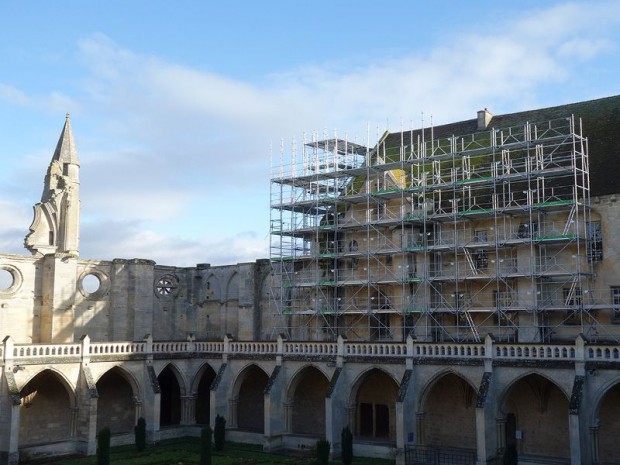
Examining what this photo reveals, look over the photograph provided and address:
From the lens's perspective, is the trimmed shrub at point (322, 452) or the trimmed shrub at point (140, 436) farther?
the trimmed shrub at point (140, 436)

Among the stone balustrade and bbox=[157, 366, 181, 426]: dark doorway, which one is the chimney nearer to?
the stone balustrade

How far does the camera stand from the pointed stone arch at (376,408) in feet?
127

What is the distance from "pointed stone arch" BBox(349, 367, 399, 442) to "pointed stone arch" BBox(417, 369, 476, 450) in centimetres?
214

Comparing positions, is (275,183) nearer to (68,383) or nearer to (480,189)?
(480,189)

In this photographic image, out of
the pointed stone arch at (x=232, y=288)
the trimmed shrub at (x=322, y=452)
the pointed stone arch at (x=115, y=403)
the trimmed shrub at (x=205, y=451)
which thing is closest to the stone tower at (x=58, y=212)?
the pointed stone arch at (x=115, y=403)

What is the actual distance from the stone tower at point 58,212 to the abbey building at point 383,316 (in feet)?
0.41

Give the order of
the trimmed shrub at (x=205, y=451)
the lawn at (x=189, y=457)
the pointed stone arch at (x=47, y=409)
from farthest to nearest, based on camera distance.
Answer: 1. the pointed stone arch at (x=47, y=409)
2. the lawn at (x=189, y=457)
3. the trimmed shrub at (x=205, y=451)

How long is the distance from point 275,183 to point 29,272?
15.9 m

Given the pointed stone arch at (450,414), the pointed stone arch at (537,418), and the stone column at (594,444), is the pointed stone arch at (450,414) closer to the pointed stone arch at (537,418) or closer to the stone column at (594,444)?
the pointed stone arch at (537,418)

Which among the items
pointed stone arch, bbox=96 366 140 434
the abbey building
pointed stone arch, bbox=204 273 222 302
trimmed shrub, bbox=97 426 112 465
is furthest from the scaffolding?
trimmed shrub, bbox=97 426 112 465

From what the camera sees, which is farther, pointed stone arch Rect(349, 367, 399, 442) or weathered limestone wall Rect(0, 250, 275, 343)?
weathered limestone wall Rect(0, 250, 275, 343)

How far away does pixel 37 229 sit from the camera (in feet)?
153

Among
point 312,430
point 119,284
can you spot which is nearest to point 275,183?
point 119,284

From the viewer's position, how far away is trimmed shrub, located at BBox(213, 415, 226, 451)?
38312 millimetres
